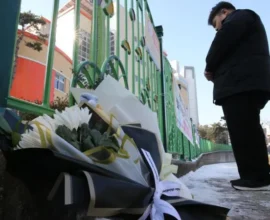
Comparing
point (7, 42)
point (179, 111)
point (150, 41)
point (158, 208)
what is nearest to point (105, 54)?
point (7, 42)

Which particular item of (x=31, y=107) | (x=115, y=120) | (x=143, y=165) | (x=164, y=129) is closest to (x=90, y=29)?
(x=31, y=107)

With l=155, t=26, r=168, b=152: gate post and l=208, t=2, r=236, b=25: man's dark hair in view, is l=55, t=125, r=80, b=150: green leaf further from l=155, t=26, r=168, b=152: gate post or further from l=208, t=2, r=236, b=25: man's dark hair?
l=155, t=26, r=168, b=152: gate post

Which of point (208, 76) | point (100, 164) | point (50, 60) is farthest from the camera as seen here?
point (208, 76)

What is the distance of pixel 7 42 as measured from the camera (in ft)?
1.88

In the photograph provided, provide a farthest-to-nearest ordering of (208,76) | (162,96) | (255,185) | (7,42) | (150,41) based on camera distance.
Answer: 1. (162,96)
2. (150,41)
3. (208,76)
4. (255,185)
5. (7,42)

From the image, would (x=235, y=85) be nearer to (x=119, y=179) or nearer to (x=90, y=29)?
(x=90, y=29)

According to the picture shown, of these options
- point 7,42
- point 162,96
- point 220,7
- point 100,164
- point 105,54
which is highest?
point 220,7

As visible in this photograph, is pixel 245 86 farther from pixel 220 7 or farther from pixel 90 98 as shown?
pixel 90 98

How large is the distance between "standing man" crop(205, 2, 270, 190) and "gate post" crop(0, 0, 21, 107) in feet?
3.61

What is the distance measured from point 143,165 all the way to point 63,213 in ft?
0.63

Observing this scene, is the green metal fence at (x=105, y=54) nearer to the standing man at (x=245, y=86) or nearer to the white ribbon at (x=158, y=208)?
the white ribbon at (x=158, y=208)

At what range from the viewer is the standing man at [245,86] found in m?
1.33

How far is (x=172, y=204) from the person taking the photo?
43 centimetres

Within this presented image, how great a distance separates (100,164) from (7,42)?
1.23ft
